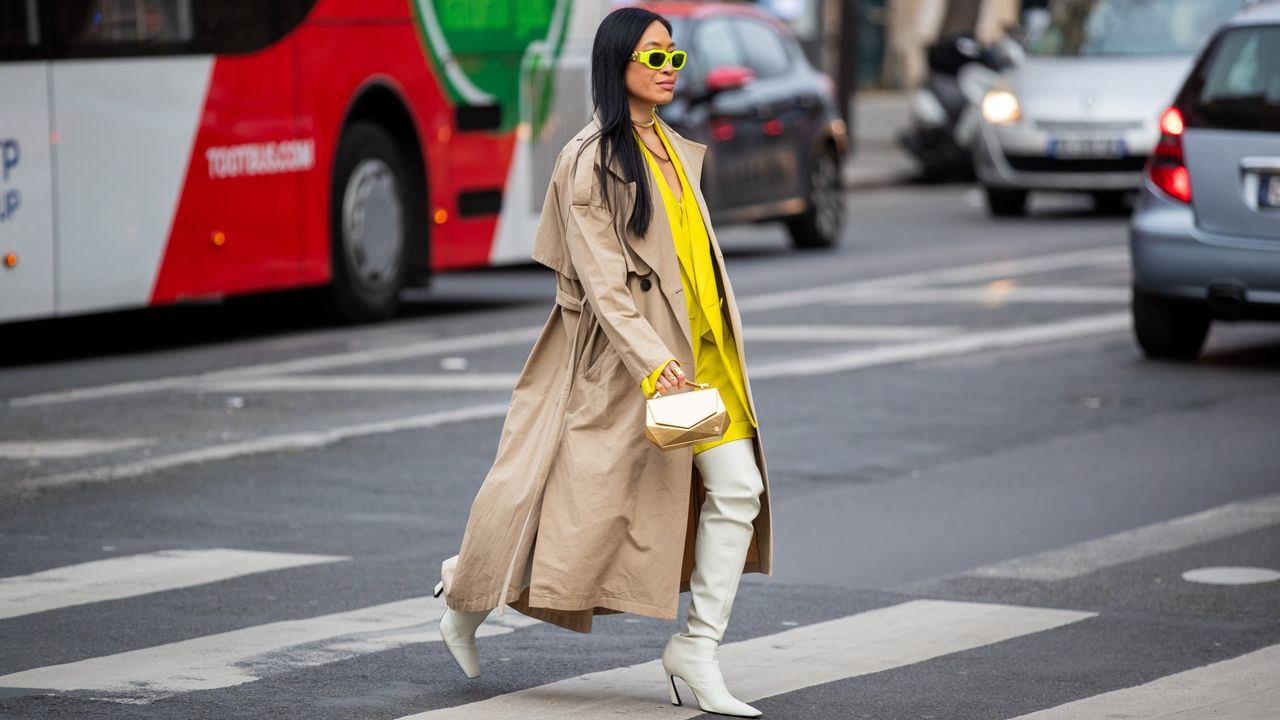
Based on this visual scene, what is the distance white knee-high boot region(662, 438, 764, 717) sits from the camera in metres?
5.40

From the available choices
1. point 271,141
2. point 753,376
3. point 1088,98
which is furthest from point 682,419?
point 1088,98

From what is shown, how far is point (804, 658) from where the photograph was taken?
6.08 meters

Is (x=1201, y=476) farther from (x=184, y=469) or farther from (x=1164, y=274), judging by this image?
(x=184, y=469)

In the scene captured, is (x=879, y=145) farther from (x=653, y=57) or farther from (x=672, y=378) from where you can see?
(x=672, y=378)

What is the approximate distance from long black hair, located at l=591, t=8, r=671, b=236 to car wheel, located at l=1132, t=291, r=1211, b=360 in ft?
22.7

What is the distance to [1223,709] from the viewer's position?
554 centimetres

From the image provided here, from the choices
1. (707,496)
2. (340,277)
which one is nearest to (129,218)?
(340,277)

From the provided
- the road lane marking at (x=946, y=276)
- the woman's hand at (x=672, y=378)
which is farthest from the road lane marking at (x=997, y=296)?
the woman's hand at (x=672, y=378)

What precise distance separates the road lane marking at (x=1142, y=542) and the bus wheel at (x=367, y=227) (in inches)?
265

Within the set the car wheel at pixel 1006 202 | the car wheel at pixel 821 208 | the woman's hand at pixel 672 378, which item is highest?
the woman's hand at pixel 672 378

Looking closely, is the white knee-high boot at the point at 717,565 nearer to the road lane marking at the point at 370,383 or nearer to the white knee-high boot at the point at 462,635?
the white knee-high boot at the point at 462,635

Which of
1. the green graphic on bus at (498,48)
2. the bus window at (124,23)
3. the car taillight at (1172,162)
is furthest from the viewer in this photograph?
the green graphic on bus at (498,48)

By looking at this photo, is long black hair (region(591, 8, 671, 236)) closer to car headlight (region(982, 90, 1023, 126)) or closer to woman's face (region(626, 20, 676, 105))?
woman's face (region(626, 20, 676, 105))

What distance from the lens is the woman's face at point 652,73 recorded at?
17.5ft
